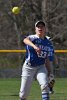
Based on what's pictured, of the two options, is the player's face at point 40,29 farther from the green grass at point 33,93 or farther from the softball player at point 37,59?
the green grass at point 33,93

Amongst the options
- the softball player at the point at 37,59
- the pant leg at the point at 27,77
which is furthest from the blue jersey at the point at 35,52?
the pant leg at the point at 27,77

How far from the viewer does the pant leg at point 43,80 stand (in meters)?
7.08

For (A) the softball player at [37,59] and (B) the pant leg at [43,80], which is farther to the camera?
(A) the softball player at [37,59]

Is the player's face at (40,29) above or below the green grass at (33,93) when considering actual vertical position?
above

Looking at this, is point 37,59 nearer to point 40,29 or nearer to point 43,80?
point 43,80

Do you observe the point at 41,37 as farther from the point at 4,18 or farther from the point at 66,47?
the point at 4,18

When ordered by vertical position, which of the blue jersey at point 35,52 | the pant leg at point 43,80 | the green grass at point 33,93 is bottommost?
the green grass at point 33,93

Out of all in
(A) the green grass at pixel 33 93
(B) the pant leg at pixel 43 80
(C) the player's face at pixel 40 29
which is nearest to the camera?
(B) the pant leg at pixel 43 80

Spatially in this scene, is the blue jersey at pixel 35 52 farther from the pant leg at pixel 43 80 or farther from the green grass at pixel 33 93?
the green grass at pixel 33 93

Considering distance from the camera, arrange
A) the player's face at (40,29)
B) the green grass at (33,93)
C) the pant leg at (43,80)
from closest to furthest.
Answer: the pant leg at (43,80), the player's face at (40,29), the green grass at (33,93)

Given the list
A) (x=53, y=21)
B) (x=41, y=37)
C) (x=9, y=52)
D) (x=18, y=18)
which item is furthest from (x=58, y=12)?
(x=41, y=37)

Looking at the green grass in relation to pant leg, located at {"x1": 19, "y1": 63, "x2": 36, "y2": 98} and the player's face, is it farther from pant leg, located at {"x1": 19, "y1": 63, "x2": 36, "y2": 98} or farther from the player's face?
the player's face

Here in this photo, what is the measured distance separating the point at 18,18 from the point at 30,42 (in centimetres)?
2023

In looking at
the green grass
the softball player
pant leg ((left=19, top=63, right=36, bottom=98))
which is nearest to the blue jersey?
the softball player
